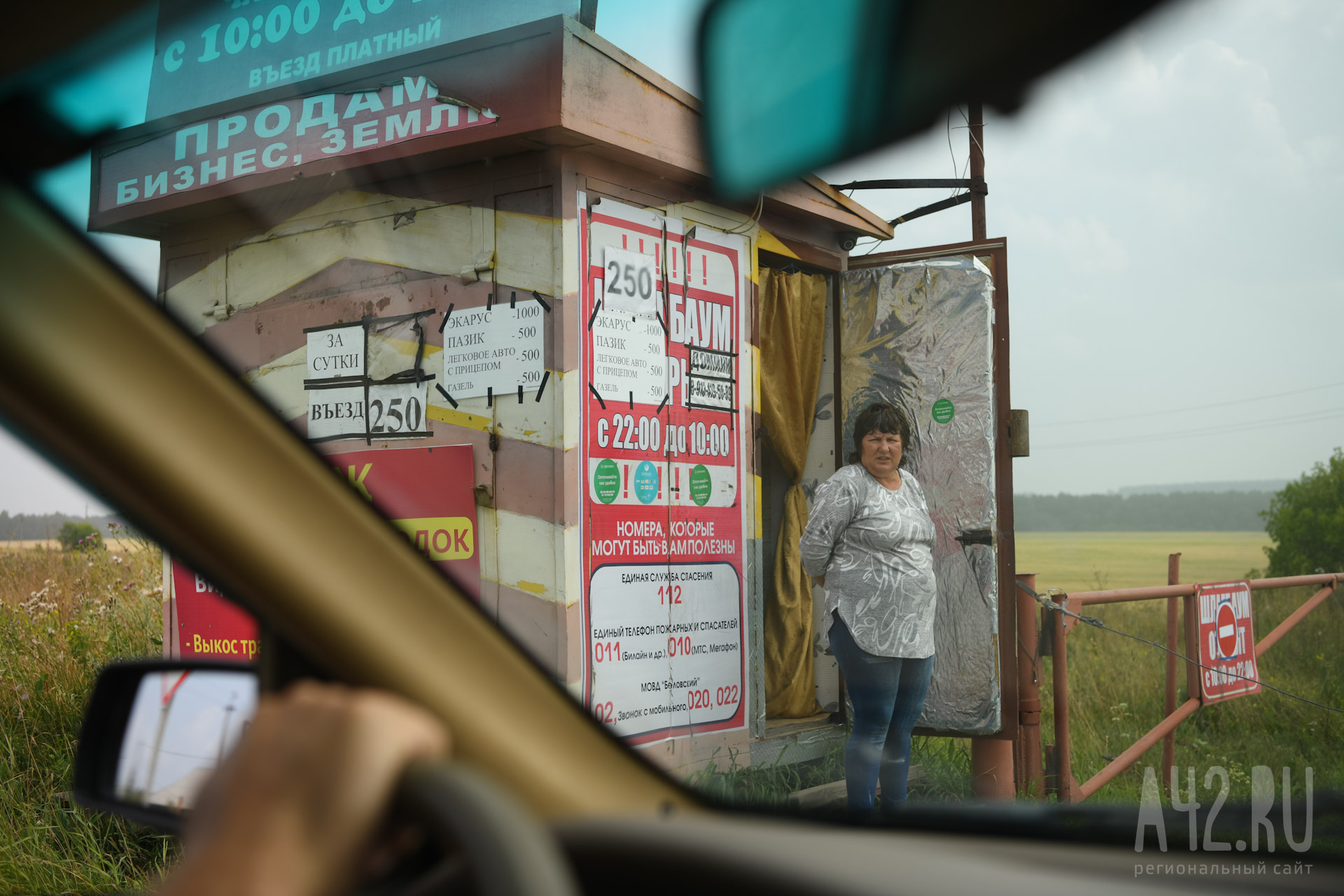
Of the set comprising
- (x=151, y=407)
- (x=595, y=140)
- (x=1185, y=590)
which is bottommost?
(x=1185, y=590)

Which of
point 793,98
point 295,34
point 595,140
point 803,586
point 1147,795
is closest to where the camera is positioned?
point 793,98

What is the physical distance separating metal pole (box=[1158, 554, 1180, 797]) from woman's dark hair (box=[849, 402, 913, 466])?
145cm

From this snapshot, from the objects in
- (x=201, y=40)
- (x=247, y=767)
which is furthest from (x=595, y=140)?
(x=247, y=767)

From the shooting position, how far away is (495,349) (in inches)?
175

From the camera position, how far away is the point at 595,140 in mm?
4234

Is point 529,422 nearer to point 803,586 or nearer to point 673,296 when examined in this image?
point 673,296

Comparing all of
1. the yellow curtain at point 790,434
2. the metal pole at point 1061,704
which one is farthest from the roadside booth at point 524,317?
the metal pole at point 1061,704

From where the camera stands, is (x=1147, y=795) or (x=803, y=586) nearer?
(x=1147, y=795)

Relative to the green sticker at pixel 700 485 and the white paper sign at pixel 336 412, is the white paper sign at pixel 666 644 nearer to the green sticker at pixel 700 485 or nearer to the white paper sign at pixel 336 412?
the green sticker at pixel 700 485

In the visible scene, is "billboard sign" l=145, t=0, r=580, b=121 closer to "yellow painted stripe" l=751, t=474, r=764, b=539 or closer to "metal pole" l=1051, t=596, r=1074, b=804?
"yellow painted stripe" l=751, t=474, r=764, b=539

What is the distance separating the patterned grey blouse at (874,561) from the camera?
417 centimetres

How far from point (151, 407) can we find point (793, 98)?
0.80m

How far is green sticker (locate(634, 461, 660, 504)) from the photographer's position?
467 cm

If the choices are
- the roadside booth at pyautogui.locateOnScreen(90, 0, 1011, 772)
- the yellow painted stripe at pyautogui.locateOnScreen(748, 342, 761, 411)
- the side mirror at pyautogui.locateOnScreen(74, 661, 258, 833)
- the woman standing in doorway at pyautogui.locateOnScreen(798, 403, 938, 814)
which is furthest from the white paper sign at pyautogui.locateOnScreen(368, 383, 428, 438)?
the side mirror at pyautogui.locateOnScreen(74, 661, 258, 833)
